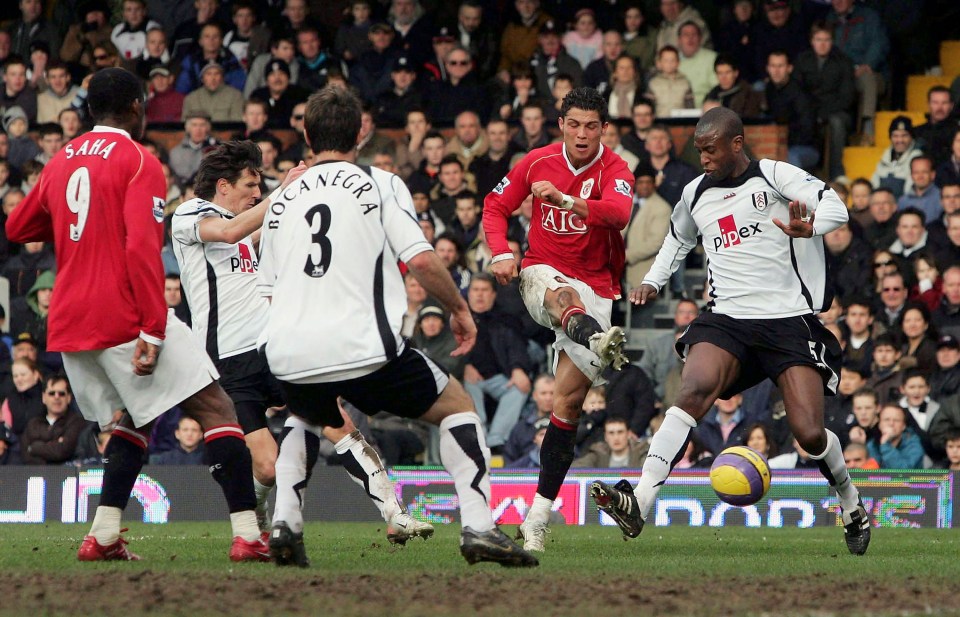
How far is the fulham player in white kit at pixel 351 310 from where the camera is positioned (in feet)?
22.6

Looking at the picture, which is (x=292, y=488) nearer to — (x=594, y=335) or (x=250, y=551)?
(x=250, y=551)

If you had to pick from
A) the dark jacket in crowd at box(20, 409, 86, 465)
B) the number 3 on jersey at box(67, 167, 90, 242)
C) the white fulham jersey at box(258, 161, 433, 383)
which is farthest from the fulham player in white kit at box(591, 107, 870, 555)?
the dark jacket in crowd at box(20, 409, 86, 465)

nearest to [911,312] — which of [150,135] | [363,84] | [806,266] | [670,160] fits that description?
[670,160]

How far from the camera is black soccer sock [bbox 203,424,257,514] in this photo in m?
7.75

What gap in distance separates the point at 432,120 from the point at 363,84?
5.25ft

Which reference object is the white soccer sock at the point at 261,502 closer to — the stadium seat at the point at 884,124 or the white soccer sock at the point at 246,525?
the white soccer sock at the point at 246,525

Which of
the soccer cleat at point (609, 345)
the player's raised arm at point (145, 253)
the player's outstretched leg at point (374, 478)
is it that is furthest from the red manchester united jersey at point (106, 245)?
the soccer cleat at point (609, 345)

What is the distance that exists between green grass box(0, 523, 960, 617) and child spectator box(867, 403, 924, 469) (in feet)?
13.0

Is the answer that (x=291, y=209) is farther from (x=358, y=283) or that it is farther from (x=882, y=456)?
(x=882, y=456)

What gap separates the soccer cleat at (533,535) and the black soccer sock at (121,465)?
7.70 feet

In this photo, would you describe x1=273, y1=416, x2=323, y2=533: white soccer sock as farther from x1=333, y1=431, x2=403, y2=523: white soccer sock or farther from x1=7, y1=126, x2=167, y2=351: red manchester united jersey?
x1=333, y1=431, x2=403, y2=523: white soccer sock

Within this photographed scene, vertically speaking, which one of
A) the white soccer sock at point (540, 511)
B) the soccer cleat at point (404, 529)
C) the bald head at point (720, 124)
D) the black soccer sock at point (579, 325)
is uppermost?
the bald head at point (720, 124)

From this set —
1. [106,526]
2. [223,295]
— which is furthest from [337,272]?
[223,295]

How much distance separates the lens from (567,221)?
9281mm
